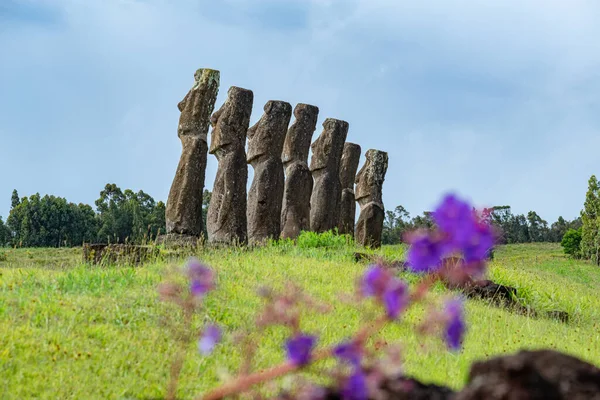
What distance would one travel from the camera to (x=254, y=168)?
55.5 ft

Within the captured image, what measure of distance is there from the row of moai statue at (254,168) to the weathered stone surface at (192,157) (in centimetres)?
2

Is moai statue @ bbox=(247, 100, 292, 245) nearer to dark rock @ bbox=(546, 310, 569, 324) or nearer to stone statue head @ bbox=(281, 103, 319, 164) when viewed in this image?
stone statue head @ bbox=(281, 103, 319, 164)

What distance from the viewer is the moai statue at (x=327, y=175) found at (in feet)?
67.2

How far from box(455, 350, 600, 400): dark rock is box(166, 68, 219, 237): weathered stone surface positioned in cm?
1263

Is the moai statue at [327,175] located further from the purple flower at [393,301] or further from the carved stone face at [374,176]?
the purple flower at [393,301]

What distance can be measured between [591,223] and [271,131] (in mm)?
27563

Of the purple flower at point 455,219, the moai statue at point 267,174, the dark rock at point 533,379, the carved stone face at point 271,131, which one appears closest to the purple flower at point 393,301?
the purple flower at point 455,219

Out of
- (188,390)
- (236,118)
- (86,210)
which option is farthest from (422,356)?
(86,210)

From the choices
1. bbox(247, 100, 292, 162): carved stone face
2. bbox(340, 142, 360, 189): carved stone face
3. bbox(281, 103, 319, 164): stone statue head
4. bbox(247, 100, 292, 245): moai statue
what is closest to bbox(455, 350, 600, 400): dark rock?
bbox(247, 100, 292, 245): moai statue

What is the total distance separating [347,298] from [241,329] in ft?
17.6

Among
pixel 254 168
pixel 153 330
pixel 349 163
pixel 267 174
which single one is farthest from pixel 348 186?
pixel 153 330

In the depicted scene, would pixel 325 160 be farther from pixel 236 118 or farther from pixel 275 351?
pixel 275 351

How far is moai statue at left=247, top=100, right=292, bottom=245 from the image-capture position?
16.5 m

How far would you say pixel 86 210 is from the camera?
1521 inches
